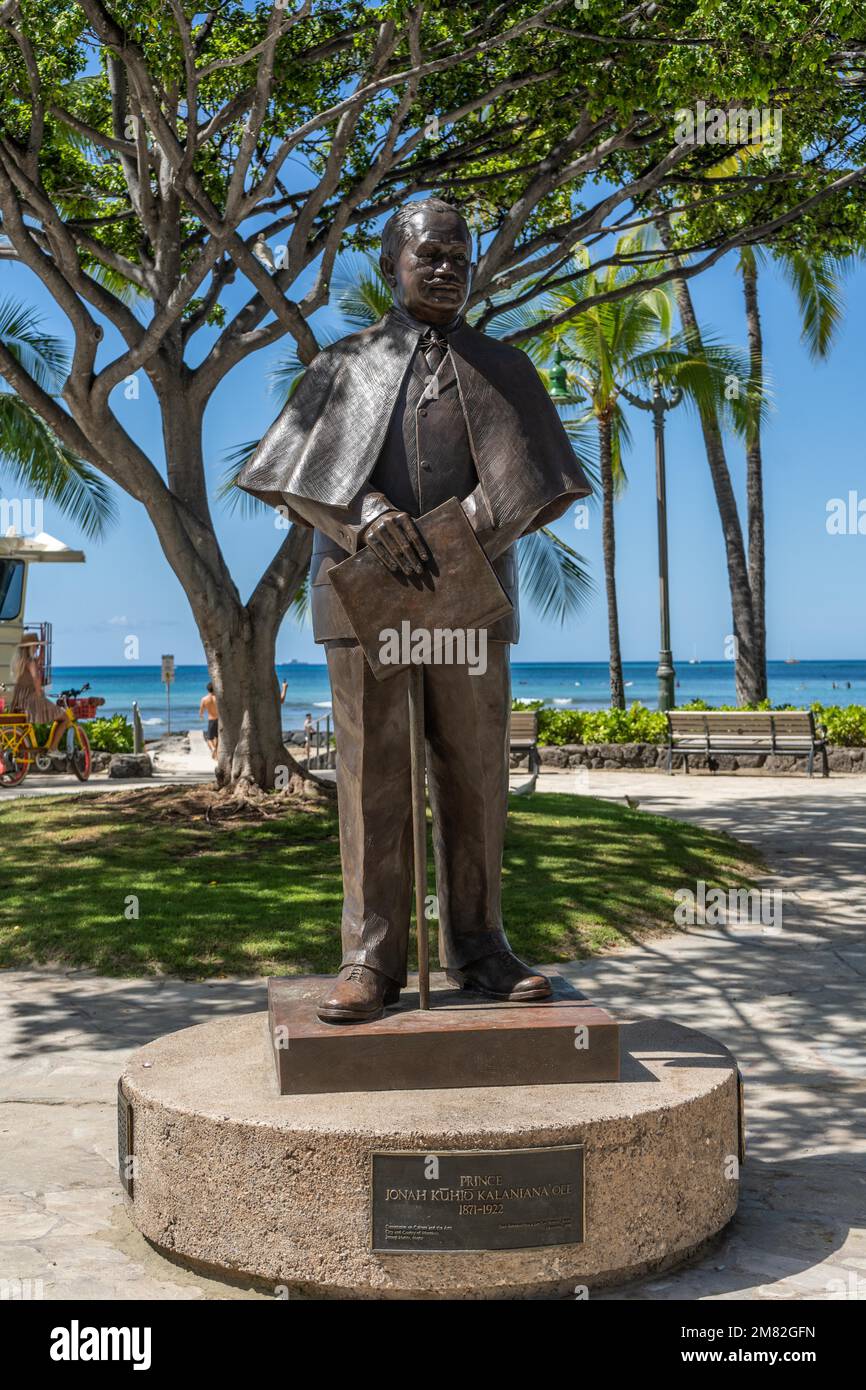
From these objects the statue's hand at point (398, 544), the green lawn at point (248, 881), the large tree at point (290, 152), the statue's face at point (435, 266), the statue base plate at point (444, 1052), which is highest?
the large tree at point (290, 152)

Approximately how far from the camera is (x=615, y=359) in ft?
72.1

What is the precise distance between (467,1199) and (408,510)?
6.04ft

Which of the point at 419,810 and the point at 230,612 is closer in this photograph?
the point at 419,810

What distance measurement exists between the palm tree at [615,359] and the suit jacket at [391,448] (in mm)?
15758

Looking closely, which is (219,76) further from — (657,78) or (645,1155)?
(645,1155)

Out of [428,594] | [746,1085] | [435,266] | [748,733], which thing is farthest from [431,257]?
[748,733]

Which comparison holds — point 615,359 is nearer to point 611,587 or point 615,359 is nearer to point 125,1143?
point 611,587

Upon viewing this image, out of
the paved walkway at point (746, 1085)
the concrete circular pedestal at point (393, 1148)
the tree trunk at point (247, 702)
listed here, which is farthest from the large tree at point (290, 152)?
the concrete circular pedestal at point (393, 1148)

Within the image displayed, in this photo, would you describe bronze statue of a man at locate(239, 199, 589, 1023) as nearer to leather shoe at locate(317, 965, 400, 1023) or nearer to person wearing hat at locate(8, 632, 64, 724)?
leather shoe at locate(317, 965, 400, 1023)

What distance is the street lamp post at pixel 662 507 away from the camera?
65.9 ft

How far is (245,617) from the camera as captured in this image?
1102 centimetres

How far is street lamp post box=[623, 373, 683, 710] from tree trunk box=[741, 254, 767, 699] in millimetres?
1435

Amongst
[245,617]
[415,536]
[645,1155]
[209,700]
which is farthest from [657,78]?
[209,700]

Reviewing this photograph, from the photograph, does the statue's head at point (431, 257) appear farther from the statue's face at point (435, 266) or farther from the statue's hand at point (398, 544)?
the statue's hand at point (398, 544)
